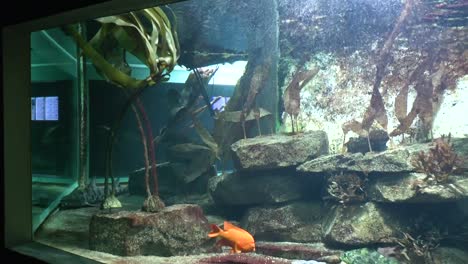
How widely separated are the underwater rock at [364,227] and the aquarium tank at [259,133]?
0.02m

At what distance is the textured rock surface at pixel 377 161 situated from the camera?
4.12 meters

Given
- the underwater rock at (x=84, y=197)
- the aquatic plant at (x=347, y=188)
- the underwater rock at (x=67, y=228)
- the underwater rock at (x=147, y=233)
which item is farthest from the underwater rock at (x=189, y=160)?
the underwater rock at (x=147, y=233)

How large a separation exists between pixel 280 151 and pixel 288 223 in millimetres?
884

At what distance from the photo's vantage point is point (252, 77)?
5551mm

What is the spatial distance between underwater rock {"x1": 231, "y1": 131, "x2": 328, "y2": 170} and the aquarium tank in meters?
0.02

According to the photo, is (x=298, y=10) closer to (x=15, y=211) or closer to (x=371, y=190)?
(x=371, y=190)

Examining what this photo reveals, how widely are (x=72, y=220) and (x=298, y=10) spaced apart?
3.96 m

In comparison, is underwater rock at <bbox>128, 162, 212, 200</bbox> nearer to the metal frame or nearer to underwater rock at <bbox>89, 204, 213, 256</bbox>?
underwater rock at <bbox>89, 204, 213, 256</bbox>

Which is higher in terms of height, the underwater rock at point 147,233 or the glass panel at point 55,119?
the glass panel at point 55,119

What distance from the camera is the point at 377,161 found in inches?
169

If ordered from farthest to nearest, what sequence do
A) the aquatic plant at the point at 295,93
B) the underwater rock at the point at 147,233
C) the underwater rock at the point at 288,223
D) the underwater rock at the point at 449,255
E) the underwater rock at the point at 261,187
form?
the aquatic plant at the point at 295,93 < the underwater rock at the point at 261,187 < the underwater rock at the point at 288,223 < the underwater rock at the point at 449,255 < the underwater rock at the point at 147,233

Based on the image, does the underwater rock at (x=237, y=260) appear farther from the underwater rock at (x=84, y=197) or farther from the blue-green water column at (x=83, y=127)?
the blue-green water column at (x=83, y=127)

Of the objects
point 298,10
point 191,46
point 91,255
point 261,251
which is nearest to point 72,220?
point 91,255

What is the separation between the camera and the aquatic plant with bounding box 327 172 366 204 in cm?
439
